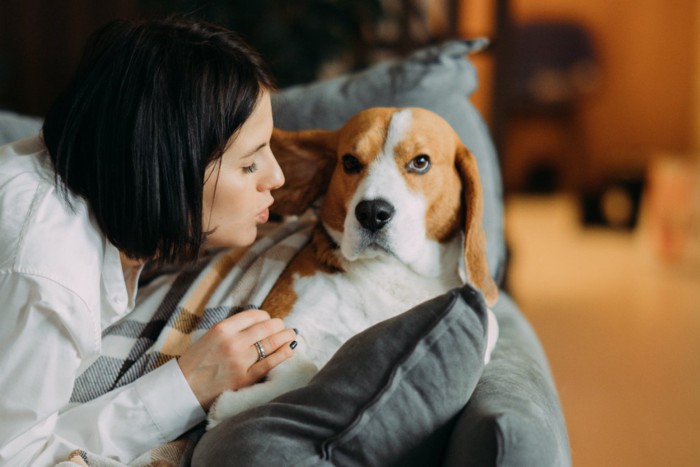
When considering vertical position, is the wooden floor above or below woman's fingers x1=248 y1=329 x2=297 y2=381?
below

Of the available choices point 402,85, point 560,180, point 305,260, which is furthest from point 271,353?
point 560,180

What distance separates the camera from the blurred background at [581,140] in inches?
99.2

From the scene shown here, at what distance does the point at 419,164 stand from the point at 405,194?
7cm

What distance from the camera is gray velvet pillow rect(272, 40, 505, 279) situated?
158 centimetres

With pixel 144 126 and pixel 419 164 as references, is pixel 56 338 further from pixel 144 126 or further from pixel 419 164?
pixel 419 164

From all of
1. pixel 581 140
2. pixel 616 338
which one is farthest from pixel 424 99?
pixel 581 140

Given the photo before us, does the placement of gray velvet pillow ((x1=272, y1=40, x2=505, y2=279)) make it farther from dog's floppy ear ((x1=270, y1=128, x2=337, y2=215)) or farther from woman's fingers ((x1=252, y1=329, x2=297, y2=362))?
woman's fingers ((x1=252, y1=329, x2=297, y2=362))

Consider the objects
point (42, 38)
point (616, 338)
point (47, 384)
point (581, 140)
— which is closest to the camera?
point (47, 384)

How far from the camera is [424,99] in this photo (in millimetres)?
1567

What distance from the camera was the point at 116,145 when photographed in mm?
1053

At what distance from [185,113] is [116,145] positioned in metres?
0.11

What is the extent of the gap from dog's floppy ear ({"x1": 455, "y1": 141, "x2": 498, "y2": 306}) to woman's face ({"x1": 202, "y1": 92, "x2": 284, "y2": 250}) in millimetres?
318

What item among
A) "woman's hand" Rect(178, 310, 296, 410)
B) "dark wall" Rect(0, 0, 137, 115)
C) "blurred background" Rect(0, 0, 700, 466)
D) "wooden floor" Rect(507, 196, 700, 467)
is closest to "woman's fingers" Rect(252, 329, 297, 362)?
"woman's hand" Rect(178, 310, 296, 410)

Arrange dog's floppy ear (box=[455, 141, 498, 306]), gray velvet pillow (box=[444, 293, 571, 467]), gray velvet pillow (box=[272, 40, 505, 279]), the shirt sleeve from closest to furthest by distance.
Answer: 1. gray velvet pillow (box=[444, 293, 571, 467])
2. the shirt sleeve
3. dog's floppy ear (box=[455, 141, 498, 306])
4. gray velvet pillow (box=[272, 40, 505, 279])
